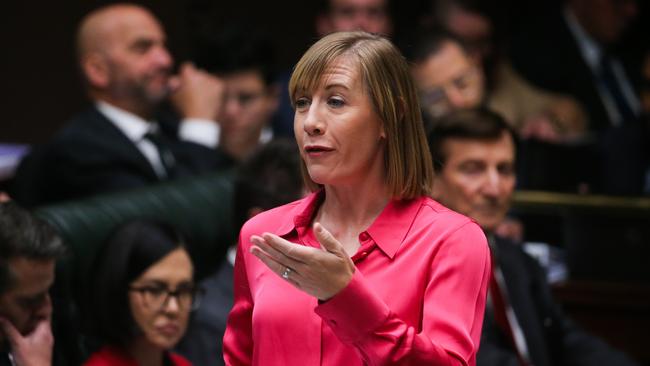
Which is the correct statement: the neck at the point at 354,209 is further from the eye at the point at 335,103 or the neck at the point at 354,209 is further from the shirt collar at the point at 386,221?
Result: the eye at the point at 335,103

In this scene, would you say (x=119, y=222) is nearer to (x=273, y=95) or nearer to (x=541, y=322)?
(x=541, y=322)

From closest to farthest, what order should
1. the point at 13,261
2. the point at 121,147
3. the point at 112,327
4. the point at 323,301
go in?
the point at 323,301, the point at 13,261, the point at 112,327, the point at 121,147

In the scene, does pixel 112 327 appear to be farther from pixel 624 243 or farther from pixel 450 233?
pixel 624 243

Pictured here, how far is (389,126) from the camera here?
1.93m

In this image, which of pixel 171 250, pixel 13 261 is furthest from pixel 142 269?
pixel 13 261

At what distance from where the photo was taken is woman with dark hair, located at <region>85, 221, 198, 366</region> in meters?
2.94

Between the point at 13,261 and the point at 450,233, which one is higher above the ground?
the point at 450,233

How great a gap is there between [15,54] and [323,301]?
456 centimetres

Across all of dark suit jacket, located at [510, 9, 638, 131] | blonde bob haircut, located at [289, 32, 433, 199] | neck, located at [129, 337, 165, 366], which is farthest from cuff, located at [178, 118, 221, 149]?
blonde bob haircut, located at [289, 32, 433, 199]

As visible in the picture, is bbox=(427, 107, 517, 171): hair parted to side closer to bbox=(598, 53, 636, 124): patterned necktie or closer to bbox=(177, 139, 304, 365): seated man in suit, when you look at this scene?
bbox=(177, 139, 304, 365): seated man in suit

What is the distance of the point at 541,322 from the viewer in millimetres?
3611

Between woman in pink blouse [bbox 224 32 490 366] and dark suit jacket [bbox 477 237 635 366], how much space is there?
163cm

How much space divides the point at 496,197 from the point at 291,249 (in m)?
1.90

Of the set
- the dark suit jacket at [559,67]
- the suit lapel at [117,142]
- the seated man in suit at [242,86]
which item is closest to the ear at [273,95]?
the seated man in suit at [242,86]
